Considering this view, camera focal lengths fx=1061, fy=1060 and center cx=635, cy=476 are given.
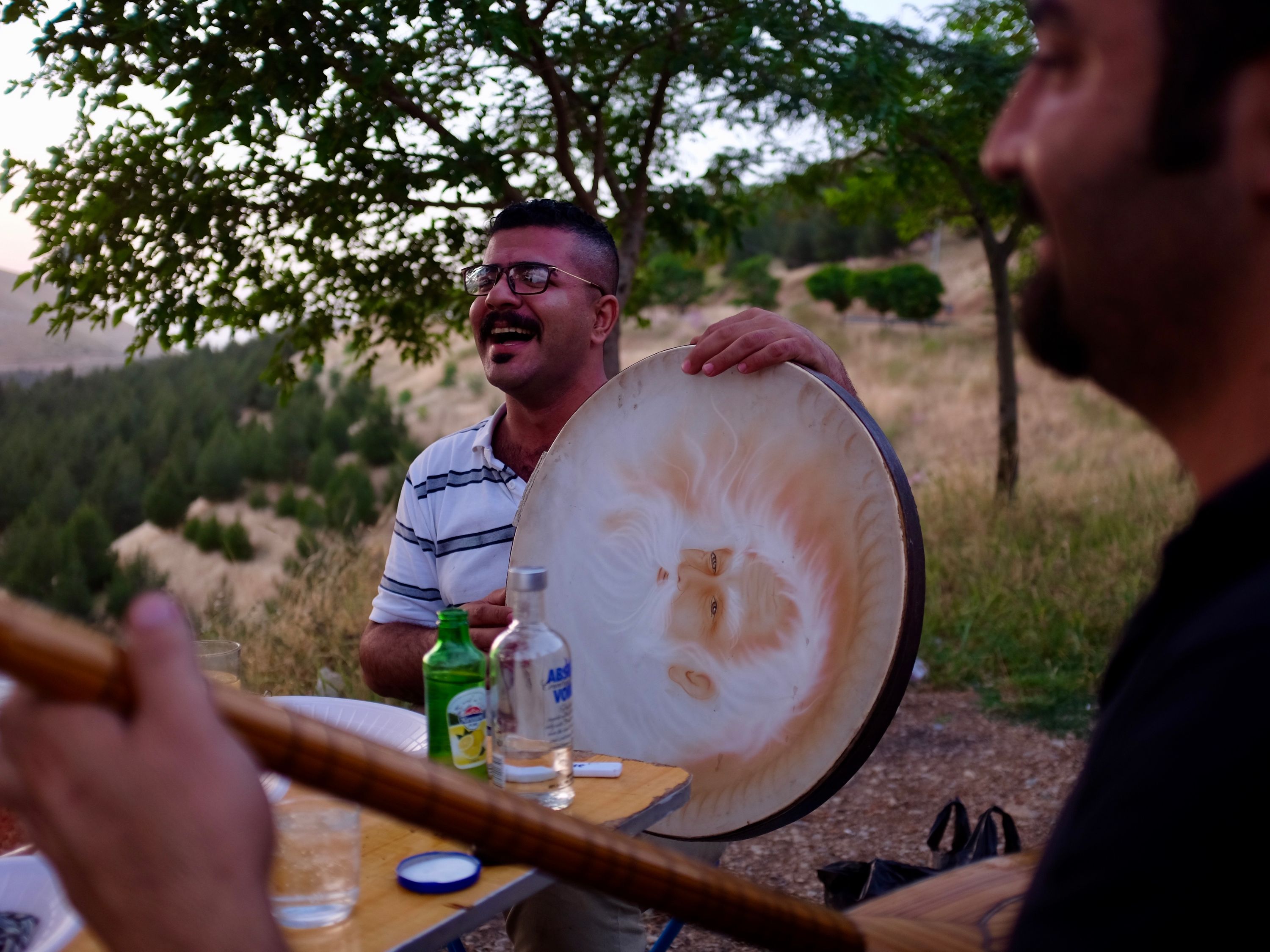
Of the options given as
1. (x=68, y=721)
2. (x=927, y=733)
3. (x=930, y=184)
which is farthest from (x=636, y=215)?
(x=68, y=721)

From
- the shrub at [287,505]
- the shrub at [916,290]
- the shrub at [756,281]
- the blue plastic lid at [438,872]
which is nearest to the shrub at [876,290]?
the shrub at [916,290]

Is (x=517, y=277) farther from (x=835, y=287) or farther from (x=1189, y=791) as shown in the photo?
(x=835, y=287)

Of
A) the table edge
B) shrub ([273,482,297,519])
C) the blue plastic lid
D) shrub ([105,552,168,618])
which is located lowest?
shrub ([105,552,168,618])

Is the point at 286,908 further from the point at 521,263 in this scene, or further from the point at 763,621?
the point at 521,263

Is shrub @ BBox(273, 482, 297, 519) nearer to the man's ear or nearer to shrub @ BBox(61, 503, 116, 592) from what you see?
shrub @ BBox(61, 503, 116, 592)

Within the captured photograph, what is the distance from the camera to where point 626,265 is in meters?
4.89

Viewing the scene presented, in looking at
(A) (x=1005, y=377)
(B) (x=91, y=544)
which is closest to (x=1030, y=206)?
(A) (x=1005, y=377)

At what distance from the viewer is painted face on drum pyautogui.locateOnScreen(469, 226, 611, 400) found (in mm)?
2738

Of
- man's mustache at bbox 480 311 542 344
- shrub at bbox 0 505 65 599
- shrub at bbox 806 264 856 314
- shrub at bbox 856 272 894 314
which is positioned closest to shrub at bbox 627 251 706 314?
shrub at bbox 806 264 856 314

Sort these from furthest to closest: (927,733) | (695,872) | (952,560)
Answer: (952,560) < (927,733) < (695,872)

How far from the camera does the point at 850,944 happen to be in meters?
1.01

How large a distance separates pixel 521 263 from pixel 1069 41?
2172 millimetres

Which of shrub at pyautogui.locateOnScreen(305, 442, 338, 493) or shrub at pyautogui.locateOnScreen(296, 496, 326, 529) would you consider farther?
shrub at pyautogui.locateOnScreen(305, 442, 338, 493)

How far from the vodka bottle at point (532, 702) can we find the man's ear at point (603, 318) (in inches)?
58.7
